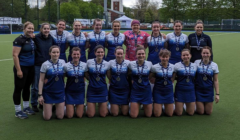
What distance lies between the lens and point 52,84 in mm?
4625

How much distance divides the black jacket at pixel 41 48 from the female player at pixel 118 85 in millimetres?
1162

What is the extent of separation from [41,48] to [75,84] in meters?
0.89

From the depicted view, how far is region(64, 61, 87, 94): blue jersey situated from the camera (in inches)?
185

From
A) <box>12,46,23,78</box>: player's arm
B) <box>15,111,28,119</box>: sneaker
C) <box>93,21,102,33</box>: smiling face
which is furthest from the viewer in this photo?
<box>93,21,102,33</box>: smiling face

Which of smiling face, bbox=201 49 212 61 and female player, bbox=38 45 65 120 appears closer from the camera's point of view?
female player, bbox=38 45 65 120

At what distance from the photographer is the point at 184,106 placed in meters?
5.21

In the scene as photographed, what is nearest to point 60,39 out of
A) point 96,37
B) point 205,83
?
point 96,37

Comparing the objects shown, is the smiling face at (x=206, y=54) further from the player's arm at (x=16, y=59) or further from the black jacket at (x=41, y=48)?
the player's arm at (x=16, y=59)

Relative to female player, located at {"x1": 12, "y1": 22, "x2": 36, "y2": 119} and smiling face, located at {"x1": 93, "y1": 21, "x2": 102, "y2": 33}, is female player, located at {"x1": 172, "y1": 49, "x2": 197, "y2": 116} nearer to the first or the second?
smiling face, located at {"x1": 93, "y1": 21, "x2": 102, "y2": 33}

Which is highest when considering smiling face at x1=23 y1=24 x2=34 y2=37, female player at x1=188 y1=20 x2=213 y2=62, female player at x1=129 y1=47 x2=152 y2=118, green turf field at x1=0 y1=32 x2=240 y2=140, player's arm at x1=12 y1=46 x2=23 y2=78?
smiling face at x1=23 y1=24 x2=34 y2=37

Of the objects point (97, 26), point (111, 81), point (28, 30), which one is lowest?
point (111, 81)

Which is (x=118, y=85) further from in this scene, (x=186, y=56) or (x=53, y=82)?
(x=186, y=56)

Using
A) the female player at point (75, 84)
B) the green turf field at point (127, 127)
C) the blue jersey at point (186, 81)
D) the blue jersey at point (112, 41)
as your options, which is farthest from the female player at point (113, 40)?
the green turf field at point (127, 127)

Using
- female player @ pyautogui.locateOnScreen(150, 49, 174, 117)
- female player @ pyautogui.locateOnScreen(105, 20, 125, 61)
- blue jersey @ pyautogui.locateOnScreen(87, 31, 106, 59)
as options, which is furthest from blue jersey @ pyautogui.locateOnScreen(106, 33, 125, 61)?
female player @ pyautogui.locateOnScreen(150, 49, 174, 117)
